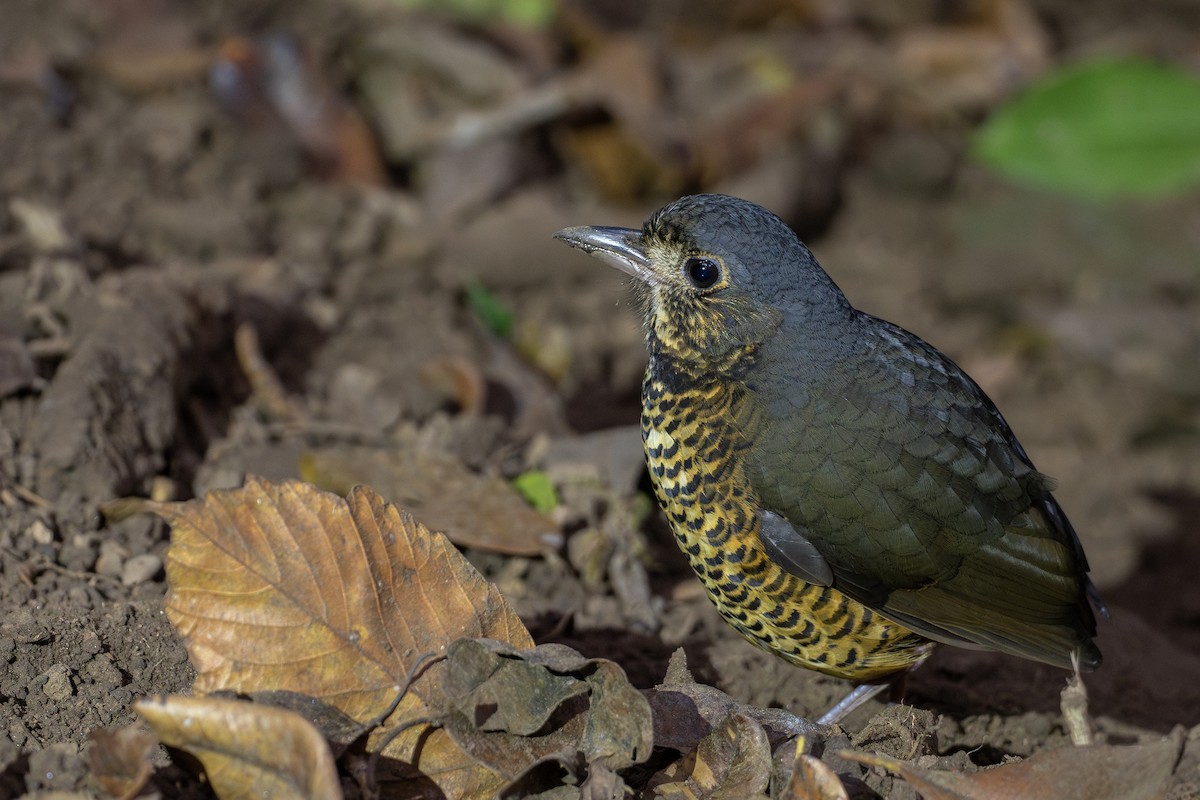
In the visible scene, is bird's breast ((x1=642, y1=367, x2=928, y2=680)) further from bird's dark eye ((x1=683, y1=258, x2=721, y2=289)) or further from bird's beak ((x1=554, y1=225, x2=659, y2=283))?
bird's beak ((x1=554, y1=225, x2=659, y2=283))

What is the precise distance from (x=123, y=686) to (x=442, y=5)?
184 inches

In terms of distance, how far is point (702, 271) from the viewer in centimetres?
344

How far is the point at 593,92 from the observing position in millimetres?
6301

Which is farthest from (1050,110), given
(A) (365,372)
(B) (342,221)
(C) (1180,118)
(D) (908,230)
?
(A) (365,372)

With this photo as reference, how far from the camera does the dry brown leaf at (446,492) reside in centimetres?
380

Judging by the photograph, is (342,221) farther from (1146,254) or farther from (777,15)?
(1146,254)

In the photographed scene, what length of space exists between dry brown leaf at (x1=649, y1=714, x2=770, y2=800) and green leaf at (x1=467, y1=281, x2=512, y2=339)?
8.79 ft

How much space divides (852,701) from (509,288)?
2.93 metres

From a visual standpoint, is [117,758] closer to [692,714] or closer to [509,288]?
[692,714]

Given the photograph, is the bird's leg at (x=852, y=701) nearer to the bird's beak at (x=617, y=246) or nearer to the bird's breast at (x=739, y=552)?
the bird's breast at (x=739, y=552)

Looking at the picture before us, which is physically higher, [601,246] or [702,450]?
[601,246]

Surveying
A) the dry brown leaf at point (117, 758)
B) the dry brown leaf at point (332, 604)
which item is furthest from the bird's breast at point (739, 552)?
the dry brown leaf at point (117, 758)

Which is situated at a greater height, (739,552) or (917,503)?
(917,503)

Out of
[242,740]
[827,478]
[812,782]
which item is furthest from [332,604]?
[827,478]
